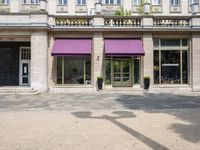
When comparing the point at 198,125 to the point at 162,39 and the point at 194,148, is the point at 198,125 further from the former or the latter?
the point at 162,39

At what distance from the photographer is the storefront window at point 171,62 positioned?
2528cm

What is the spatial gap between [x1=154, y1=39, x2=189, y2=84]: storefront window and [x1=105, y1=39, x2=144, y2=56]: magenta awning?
1908mm

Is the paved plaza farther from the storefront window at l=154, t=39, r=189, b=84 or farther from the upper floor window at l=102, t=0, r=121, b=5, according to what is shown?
the upper floor window at l=102, t=0, r=121, b=5

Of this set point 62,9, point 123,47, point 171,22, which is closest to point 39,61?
point 123,47

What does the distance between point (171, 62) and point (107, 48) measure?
227 inches

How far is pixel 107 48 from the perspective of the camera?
Result: 24.0 m

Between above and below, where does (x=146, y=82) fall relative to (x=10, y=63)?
below

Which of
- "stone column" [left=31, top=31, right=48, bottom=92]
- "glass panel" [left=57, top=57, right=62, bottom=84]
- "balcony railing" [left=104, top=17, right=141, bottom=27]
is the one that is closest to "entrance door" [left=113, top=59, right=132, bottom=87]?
"balcony railing" [left=104, top=17, right=141, bottom=27]

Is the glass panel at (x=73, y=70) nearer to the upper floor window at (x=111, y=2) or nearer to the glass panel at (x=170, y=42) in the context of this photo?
the glass panel at (x=170, y=42)

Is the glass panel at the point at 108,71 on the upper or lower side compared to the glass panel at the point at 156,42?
lower

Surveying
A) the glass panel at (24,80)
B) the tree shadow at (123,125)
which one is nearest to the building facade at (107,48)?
the glass panel at (24,80)

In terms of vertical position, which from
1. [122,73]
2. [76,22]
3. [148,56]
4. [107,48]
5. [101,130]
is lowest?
[101,130]

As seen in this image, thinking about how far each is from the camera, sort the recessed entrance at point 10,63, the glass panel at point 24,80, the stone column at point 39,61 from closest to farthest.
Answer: the stone column at point 39,61, the recessed entrance at point 10,63, the glass panel at point 24,80

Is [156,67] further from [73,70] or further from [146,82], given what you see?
[73,70]
